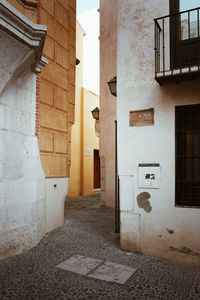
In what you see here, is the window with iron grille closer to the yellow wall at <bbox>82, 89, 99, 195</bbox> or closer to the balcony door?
the balcony door

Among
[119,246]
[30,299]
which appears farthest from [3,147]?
[119,246]

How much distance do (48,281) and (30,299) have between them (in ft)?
1.65

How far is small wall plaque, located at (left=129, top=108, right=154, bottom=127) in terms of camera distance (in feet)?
16.2

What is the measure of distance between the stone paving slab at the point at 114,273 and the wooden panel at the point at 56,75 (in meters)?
4.26

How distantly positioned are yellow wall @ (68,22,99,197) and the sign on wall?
29.4ft

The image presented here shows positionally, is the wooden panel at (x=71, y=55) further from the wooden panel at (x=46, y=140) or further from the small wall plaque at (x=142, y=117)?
the small wall plaque at (x=142, y=117)

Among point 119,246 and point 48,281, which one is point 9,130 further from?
point 119,246

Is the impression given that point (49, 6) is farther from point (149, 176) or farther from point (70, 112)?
point (149, 176)

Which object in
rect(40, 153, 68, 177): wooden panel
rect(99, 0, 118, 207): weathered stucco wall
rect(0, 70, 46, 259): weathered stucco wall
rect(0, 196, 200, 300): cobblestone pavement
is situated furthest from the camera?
rect(99, 0, 118, 207): weathered stucco wall

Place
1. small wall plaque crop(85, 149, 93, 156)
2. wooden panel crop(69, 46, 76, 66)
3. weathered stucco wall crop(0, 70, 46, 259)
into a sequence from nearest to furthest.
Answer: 1. weathered stucco wall crop(0, 70, 46, 259)
2. wooden panel crop(69, 46, 76, 66)
3. small wall plaque crop(85, 149, 93, 156)

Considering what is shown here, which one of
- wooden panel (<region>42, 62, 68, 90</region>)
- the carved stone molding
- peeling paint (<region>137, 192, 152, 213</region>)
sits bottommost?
peeling paint (<region>137, 192, 152, 213</region>)

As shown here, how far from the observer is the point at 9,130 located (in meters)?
4.84

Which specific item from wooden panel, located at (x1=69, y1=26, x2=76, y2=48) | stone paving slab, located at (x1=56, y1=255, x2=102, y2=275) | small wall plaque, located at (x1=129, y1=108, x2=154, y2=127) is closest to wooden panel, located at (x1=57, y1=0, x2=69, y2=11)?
wooden panel, located at (x1=69, y1=26, x2=76, y2=48)

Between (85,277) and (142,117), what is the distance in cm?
289
